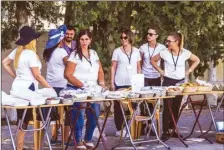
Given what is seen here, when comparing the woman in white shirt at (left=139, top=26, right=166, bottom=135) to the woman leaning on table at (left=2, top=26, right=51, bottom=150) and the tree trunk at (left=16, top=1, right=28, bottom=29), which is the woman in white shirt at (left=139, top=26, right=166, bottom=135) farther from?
the tree trunk at (left=16, top=1, right=28, bottom=29)

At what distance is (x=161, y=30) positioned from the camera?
472 inches

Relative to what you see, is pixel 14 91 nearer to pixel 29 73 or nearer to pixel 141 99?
pixel 29 73

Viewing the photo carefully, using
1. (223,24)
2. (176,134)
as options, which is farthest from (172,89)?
(223,24)

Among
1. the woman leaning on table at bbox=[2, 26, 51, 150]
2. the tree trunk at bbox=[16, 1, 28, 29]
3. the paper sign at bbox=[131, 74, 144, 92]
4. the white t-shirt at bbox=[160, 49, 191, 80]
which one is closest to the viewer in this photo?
the woman leaning on table at bbox=[2, 26, 51, 150]

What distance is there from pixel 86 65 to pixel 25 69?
0.82 metres

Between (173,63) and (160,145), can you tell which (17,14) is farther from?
(160,145)

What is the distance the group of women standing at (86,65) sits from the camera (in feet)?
23.6

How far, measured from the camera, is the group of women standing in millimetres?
7188

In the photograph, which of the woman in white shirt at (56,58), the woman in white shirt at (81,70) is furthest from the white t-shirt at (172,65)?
the woman in white shirt at (56,58)

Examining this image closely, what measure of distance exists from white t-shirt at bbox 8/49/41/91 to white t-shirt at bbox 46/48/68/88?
860 mm

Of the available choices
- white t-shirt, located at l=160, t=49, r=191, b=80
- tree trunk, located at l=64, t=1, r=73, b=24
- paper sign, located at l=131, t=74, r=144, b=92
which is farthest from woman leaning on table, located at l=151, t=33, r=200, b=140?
tree trunk, located at l=64, t=1, r=73, b=24

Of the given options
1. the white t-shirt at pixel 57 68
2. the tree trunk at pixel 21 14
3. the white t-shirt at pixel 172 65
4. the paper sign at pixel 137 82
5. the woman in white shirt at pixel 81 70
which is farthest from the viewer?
the tree trunk at pixel 21 14

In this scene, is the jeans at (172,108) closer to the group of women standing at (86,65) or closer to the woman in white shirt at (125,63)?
the group of women standing at (86,65)

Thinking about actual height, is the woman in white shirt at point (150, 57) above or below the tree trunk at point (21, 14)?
below
